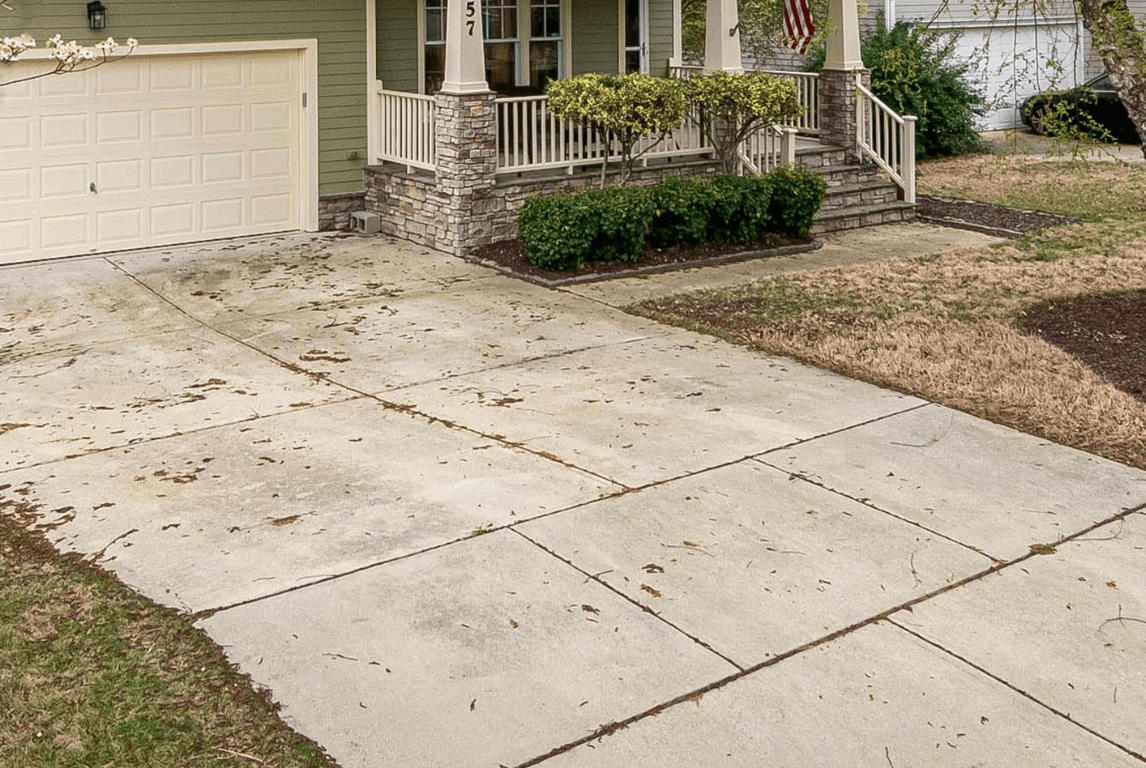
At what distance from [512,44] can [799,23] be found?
342 centimetres

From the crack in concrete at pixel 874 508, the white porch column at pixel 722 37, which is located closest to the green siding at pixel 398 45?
the white porch column at pixel 722 37

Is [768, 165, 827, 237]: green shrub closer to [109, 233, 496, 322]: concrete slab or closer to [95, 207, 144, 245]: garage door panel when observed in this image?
[109, 233, 496, 322]: concrete slab

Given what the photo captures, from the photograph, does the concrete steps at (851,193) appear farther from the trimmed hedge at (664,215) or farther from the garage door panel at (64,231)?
the garage door panel at (64,231)

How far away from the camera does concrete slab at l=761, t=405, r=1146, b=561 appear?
714 cm

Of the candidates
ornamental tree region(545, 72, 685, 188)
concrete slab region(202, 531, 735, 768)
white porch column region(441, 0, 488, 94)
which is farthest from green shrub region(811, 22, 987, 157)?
concrete slab region(202, 531, 735, 768)

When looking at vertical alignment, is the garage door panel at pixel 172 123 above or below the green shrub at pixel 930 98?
below

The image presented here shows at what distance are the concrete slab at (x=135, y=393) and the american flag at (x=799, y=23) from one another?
8.53 m

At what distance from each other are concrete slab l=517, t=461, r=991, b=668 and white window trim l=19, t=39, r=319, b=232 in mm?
8354

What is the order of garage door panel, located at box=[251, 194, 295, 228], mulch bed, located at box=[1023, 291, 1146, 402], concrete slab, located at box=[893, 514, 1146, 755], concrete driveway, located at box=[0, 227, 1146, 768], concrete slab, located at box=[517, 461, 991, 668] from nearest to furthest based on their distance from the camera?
1. concrete driveway, located at box=[0, 227, 1146, 768]
2. concrete slab, located at box=[893, 514, 1146, 755]
3. concrete slab, located at box=[517, 461, 991, 668]
4. mulch bed, located at box=[1023, 291, 1146, 402]
5. garage door panel, located at box=[251, 194, 295, 228]

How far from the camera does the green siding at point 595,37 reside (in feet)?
55.0

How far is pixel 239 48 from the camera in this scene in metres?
14.1

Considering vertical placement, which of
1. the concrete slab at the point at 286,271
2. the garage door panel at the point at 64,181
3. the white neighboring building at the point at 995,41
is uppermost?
the white neighboring building at the point at 995,41

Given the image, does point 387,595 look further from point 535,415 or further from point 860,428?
point 860,428

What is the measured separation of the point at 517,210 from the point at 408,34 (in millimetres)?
2720
